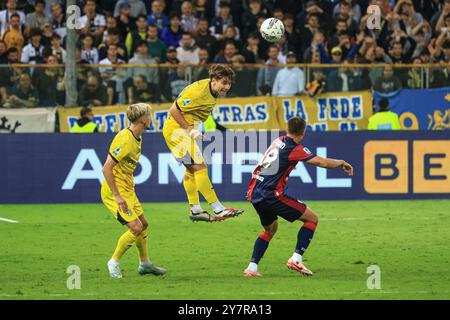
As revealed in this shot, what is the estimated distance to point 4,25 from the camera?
77.2 feet

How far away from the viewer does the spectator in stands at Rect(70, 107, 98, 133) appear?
21.6 m

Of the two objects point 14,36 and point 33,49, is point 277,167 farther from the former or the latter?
point 14,36

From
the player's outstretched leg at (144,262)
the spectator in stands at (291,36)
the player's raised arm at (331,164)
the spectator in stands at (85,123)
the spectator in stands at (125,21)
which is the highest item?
the spectator in stands at (125,21)

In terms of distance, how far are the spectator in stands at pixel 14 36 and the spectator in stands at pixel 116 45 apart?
175 centimetres

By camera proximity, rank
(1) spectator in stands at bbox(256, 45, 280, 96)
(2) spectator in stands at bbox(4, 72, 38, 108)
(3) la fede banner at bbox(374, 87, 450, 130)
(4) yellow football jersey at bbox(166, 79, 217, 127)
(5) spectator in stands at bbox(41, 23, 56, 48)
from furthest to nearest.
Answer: (5) spectator in stands at bbox(41, 23, 56, 48) < (3) la fede banner at bbox(374, 87, 450, 130) < (1) spectator in stands at bbox(256, 45, 280, 96) < (2) spectator in stands at bbox(4, 72, 38, 108) < (4) yellow football jersey at bbox(166, 79, 217, 127)

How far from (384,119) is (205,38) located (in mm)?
4568

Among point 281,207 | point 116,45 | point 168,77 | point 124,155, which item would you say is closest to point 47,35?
point 116,45

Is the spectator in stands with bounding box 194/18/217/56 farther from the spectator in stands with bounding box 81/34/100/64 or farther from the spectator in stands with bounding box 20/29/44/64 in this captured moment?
the spectator in stands with bounding box 20/29/44/64

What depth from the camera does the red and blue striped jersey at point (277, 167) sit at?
1273cm

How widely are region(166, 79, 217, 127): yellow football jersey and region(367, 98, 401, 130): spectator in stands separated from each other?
8568mm

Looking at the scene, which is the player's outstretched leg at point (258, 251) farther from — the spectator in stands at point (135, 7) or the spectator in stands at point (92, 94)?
the spectator in stands at point (135, 7)

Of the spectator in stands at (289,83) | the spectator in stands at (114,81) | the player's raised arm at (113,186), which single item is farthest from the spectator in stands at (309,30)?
the player's raised arm at (113,186)

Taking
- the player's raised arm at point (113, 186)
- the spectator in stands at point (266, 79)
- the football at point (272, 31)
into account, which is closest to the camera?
the player's raised arm at point (113, 186)

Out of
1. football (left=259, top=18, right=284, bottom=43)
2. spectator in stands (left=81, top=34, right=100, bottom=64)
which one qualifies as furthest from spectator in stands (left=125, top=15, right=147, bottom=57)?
football (left=259, top=18, right=284, bottom=43)
